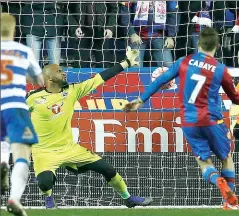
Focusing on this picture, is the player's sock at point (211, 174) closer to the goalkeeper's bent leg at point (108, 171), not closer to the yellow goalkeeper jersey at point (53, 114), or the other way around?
the goalkeeper's bent leg at point (108, 171)

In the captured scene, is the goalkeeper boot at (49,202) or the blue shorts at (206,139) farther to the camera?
the goalkeeper boot at (49,202)

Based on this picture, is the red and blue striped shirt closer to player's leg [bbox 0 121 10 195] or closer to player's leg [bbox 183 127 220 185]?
player's leg [bbox 183 127 220 185]

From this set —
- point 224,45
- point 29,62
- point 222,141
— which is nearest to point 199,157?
point 222,141

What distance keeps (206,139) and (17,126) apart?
257cm

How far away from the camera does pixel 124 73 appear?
13836mm

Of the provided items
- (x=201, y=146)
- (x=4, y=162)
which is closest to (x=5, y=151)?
(x=4, y=162)

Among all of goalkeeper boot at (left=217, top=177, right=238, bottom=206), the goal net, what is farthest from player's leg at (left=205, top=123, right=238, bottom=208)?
the goal net

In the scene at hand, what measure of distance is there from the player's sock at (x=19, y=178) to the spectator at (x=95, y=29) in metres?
5.14

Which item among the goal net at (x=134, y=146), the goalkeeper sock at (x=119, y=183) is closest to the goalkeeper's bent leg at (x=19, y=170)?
the goalkeeper sock at (x=119, y=183)

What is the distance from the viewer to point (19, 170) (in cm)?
928

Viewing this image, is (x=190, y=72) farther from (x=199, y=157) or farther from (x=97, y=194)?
(x=97, y=194)

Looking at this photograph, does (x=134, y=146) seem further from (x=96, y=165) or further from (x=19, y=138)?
(x=19, y=138)

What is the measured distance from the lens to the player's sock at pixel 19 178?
30.1 ft

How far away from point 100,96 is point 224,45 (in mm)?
1876
